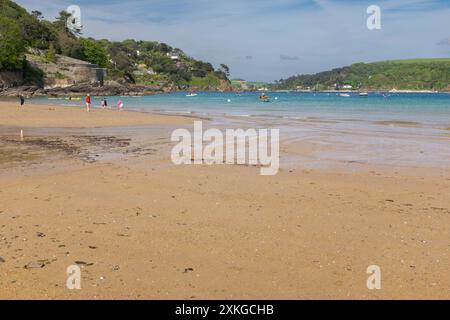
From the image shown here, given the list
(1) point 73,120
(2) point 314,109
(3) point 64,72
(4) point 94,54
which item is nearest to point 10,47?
(3) point 64,72

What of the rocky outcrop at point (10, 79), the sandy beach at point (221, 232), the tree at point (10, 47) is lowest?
the sandy beach at point (221, 232)

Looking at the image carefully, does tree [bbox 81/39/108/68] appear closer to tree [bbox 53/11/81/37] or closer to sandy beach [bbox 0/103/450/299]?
tree [bbox 53/11/81/37]

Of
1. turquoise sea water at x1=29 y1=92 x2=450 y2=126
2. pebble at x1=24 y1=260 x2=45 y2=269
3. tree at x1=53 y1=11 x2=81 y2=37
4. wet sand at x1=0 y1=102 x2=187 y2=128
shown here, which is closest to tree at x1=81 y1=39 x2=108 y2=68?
tree at x1=53 y1=11 x2=81 y2=37

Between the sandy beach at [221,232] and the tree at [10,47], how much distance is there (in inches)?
4245

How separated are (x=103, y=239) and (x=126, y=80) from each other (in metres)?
172

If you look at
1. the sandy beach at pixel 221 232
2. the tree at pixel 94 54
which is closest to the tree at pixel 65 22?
the tree at pixel 94 54

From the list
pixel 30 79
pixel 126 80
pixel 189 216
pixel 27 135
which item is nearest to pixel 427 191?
pixel 189 216

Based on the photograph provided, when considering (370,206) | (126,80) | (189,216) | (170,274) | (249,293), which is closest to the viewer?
(249,293)

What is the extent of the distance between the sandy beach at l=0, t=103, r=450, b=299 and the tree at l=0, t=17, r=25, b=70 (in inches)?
4245

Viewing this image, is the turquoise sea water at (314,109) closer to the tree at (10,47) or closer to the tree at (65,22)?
the tree at (10,47)

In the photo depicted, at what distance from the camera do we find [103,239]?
6715 millimetres

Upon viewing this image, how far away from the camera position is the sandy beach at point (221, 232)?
529cm
